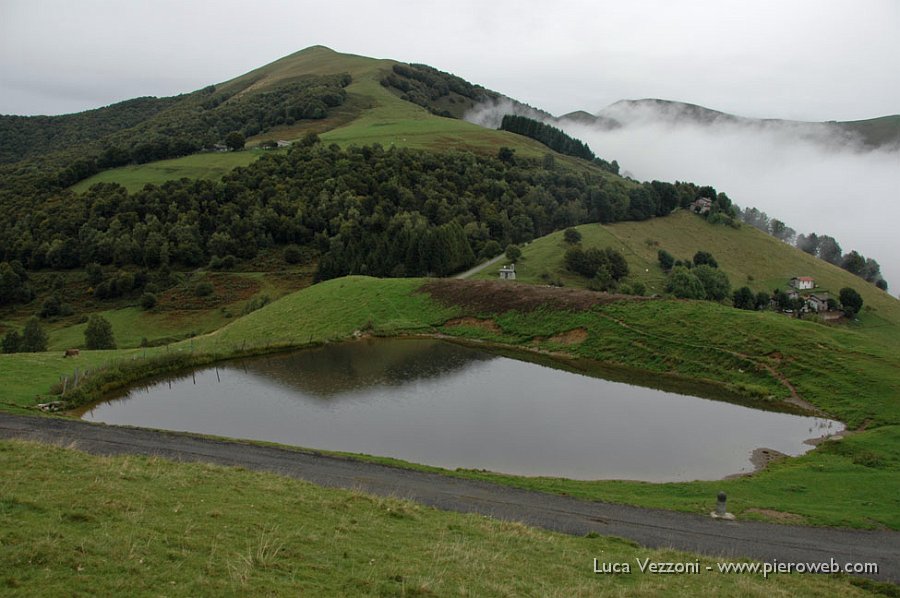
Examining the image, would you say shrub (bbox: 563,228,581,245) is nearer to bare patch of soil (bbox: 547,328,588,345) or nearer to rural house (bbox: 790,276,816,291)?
rural house (bbox: 790,276,816,291)

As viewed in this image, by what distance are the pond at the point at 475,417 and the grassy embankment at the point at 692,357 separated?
2.80 metres

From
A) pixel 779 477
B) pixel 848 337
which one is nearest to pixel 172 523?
pixel 779 477

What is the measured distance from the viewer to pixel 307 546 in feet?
49.7

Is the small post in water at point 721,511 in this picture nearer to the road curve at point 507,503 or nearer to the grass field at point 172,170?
the road curve at point 507,503

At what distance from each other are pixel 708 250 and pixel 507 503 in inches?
4272

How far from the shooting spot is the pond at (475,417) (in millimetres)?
31609

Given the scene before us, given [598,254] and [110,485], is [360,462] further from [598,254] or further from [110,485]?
[598,254]

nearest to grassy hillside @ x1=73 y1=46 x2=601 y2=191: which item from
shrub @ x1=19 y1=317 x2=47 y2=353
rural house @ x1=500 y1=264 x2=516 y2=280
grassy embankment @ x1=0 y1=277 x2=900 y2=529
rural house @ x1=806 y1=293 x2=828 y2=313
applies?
shrub @ x1=19 y1=317 x2=47 y2=353

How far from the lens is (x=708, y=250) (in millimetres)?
118812

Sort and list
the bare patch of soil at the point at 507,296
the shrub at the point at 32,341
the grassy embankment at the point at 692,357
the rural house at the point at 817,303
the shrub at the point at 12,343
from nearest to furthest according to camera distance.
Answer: the grassy embankment at the point at 692,357 < the bare patch of soil at the point at 507,296 < the shrub at the point at 12,343 < the shrub at the point at 32,341 < the rural house at the point at 817,303

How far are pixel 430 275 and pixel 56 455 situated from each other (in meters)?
74.0

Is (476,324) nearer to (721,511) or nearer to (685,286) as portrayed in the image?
(721,511)

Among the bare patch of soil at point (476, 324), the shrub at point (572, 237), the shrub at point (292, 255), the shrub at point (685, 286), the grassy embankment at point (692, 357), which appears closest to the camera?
the grassy embankment at point (692, 357)

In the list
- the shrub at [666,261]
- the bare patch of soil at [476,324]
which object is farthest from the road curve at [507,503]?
the shrub at [666,261]
